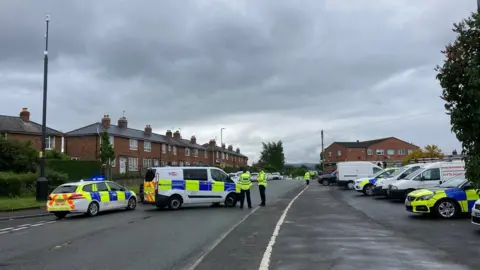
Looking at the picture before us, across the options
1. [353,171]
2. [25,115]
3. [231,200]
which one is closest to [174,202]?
[231,200]

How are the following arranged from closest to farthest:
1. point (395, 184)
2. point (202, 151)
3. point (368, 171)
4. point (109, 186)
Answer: point (109, 186) < point (395, 184) < point (368, 171) < point (202, 151)

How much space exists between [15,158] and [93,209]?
15.2m

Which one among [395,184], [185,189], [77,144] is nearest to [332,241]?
[185,189]

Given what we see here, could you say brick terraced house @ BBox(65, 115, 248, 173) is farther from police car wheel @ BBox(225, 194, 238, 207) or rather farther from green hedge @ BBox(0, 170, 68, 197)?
police car wheel @ BBox(225, 194, 238, 207)

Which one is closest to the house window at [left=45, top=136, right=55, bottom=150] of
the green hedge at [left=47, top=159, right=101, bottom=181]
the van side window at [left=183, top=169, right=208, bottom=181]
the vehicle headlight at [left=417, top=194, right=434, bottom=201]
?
the green hedge at [left=47, top=159, right=101, bottom=181]

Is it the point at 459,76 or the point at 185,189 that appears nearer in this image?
the point at 459,76

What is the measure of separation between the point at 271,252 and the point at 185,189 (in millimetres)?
12183

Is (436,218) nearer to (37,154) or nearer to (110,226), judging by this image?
(110,226)

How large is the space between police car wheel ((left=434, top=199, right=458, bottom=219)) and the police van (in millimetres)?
9103

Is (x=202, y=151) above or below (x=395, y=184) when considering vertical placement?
above

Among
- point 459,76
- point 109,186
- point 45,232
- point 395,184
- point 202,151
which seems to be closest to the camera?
point 459,76

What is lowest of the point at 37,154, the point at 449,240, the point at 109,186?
the point at 449,240

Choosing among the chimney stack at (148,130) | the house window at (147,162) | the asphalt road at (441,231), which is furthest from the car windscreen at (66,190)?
the chimney stack at (148,130)

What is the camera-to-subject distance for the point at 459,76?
5.84 m
